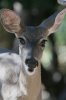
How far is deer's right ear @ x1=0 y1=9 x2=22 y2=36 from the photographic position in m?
5.69

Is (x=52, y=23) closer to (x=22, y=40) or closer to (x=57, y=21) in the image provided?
(x=57, y=21)

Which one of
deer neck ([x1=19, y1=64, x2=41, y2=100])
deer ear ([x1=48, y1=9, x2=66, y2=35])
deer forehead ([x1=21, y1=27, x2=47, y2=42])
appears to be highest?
deer forehead ([x1=21, y1=27, x2=47, y2=42])

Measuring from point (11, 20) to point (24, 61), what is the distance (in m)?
0.48

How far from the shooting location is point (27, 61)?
5.39 metres

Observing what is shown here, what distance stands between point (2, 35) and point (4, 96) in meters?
2.45

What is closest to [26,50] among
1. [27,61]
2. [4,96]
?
[27,61]

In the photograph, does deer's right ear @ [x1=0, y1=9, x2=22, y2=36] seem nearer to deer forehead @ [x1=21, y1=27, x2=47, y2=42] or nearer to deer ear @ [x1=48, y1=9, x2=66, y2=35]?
deer forehead @ [x1=21, y1=27, x2=47, y2=42]

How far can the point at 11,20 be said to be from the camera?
579 cm

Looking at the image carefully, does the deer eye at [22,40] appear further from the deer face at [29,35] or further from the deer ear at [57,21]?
the deer ear at [57,21]

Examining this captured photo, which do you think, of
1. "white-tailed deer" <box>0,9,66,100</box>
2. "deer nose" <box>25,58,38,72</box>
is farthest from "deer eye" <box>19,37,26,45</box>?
"deer nose" <box>25,58,38,72</box>

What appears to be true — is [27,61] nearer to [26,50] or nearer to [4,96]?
[26,50]

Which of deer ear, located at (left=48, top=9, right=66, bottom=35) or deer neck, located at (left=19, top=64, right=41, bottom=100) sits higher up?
deer ear, located at (left=48, top=9, right=66, bottom=35)

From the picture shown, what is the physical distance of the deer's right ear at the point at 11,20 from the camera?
569cm

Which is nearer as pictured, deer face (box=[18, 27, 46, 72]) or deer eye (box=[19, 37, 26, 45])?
deer face (box=[18, 27, 46, 72])
